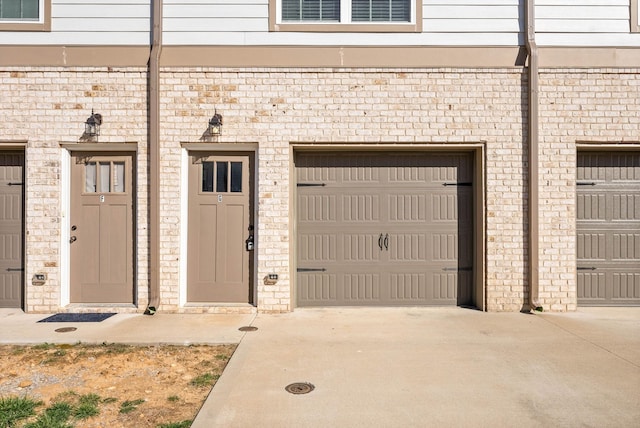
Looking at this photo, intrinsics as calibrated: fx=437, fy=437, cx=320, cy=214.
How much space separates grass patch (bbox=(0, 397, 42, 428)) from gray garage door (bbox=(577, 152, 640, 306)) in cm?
696

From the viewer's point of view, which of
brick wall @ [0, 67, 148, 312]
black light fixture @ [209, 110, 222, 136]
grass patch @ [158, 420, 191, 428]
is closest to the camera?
grass patch @ [158, 420, 191, 428]

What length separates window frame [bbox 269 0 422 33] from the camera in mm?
6379

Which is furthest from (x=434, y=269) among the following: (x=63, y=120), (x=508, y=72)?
(x=63, y=120)

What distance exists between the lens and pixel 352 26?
21.0ft

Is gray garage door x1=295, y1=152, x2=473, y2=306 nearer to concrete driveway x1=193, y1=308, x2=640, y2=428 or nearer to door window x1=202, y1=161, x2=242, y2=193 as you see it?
concrete driveway x1=193, y1=308, x2=640, y2=428

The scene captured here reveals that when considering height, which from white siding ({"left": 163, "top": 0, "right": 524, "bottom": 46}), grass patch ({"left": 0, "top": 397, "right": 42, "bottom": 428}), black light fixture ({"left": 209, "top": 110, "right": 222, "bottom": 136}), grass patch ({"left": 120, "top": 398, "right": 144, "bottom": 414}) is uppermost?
white siding ({"left": 163, "top": 0, "right": 524, "bottom": 46})

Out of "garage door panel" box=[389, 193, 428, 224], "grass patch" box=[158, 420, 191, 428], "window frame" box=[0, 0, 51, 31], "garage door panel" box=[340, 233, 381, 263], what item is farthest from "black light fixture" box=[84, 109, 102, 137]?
"grass patch" box=[158, 420, 191, 428]

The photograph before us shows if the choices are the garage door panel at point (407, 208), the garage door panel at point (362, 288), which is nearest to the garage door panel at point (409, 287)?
the garage door panel at point (362, 288)

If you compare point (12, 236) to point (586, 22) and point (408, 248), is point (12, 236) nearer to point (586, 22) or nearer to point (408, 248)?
point (408, 248)

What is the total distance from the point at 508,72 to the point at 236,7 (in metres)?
4.08

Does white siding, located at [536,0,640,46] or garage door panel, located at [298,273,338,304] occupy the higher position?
white siding, located at [536,0,640,46]

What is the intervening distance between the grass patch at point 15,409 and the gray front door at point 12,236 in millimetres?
3641

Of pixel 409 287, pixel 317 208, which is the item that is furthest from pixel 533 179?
pixel 317 208

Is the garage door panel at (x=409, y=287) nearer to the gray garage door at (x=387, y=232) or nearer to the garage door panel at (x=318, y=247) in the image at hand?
the gray garage door at (x=387, y=232)
